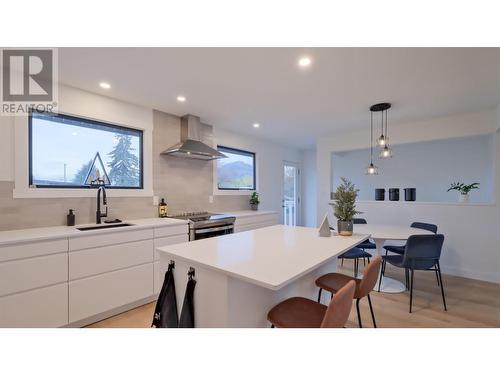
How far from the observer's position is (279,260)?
1.33 metres

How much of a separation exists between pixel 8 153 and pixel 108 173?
34.9 inches

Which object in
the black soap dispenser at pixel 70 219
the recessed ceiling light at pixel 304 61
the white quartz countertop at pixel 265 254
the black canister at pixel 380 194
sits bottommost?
the white quartz countertop at pixel 265 254

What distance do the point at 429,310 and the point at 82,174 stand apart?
165 inches

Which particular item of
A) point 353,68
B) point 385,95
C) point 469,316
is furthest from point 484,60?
point 469,316

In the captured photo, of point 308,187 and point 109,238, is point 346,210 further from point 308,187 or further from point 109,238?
point 308,187

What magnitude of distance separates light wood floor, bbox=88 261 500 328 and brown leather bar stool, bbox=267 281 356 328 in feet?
3.78

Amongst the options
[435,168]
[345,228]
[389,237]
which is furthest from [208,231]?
[435,168]

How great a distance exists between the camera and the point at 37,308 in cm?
181

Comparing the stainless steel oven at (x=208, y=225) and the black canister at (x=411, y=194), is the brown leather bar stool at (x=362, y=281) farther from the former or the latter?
the black canister at (x=411, y=194)

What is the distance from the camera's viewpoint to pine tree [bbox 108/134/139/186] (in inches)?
114

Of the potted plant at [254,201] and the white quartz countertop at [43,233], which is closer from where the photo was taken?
the white quartz countertop at [43,233]

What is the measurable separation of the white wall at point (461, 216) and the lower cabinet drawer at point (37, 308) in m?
4.74

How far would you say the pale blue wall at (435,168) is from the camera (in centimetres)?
404

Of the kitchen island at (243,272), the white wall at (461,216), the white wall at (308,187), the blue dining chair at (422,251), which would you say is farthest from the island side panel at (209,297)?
the white wall at (308,187)
